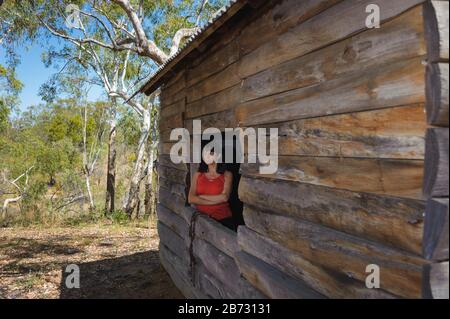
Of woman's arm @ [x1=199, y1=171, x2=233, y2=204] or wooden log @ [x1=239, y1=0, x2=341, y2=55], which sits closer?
wooden log @ [x1=239, y1=0, x2=341, y2=55]

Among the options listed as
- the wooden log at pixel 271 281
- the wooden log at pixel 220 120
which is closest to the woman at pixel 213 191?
the wooden log at pixel 220 120

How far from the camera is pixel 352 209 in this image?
2.16 meters

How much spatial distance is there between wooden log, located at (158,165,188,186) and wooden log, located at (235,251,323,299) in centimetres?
231

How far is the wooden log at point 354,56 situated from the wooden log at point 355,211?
72 cm

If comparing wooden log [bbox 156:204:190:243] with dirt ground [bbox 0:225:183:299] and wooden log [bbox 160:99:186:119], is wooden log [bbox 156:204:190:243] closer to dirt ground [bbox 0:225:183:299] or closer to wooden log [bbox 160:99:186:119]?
dirt ground [bbox 0:225:183:299]

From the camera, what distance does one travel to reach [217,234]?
4.13 meters

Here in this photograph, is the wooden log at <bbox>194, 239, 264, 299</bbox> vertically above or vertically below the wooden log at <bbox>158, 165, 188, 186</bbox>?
below

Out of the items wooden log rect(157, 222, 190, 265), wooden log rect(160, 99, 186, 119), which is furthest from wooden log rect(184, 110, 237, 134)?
wooden log rect(157, 222, 190, 265)

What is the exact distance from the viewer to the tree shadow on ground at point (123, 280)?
610 centimetres

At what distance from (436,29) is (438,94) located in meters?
0.29

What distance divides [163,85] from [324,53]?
4.99m

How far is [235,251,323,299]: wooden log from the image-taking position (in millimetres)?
2531
